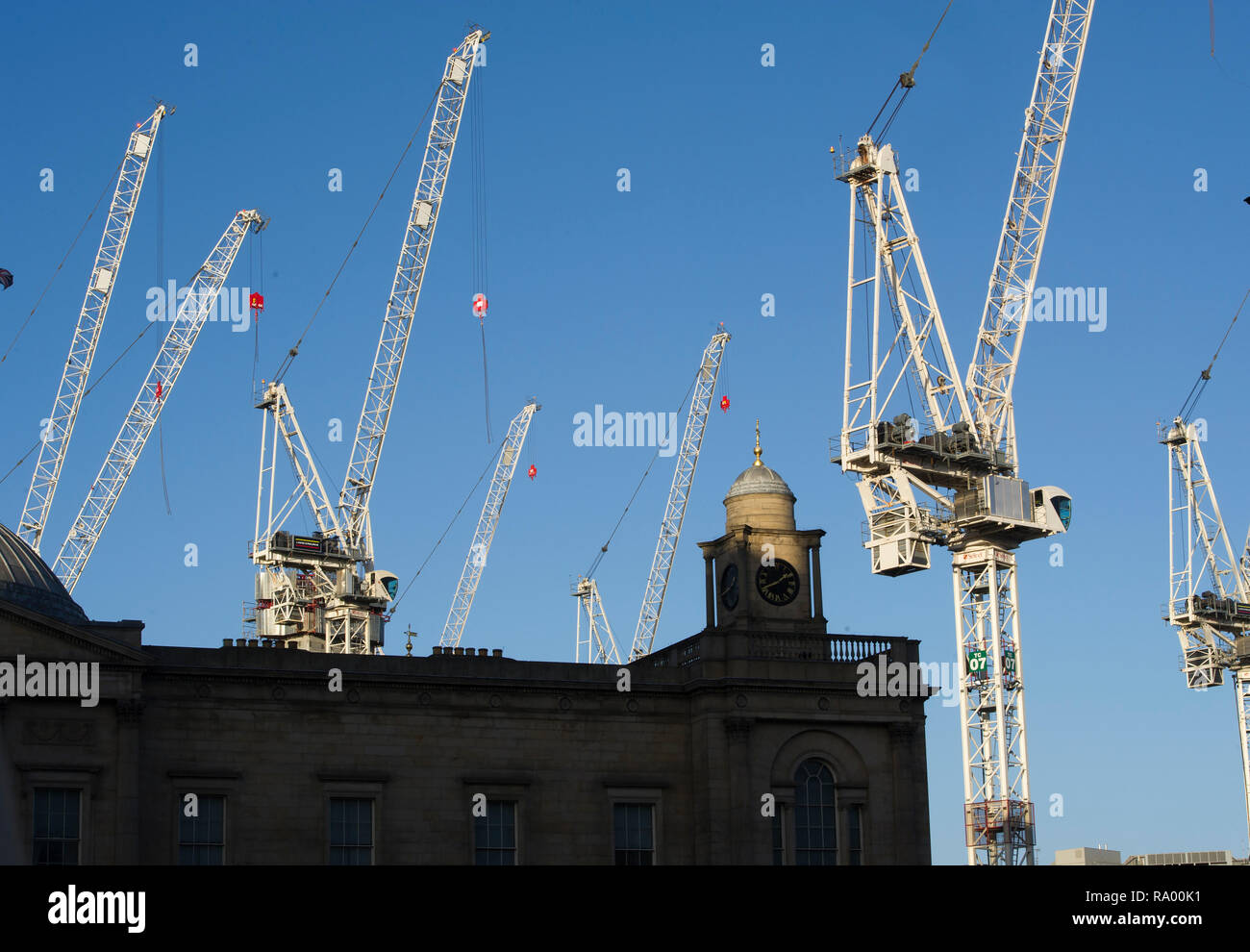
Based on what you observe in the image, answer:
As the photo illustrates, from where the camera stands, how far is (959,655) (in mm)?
102438

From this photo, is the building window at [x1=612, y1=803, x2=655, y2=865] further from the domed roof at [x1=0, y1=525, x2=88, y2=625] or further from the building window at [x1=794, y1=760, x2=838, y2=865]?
the domed roof at [x1=0, y1=525, x2=88, y2=625]

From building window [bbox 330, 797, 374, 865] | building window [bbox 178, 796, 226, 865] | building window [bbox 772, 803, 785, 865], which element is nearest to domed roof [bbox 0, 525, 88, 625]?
building window [bbox 178, 796, 226, 865]

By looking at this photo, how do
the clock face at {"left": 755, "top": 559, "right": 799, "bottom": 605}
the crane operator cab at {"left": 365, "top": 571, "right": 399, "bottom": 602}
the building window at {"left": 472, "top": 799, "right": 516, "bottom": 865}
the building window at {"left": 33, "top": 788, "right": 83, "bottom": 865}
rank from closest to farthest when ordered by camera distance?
the building window at {"left": 33, "top": 788, "right": 83, "bottom": 865}
the building window at {"left": 472, "top": 799, "right": 516, "bottom": 865}
the clock face at {"left": 755, "top": 559, "right": 799, "bottom": 605}
the crane operator cab at {"left": 365, "top": 571, "right": 399, "bottom": 602}

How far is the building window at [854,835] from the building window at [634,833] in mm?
6647

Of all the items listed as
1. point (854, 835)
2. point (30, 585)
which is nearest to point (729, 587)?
point (854, 835)

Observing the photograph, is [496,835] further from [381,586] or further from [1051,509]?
[381,586]

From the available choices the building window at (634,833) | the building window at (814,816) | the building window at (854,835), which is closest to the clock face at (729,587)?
the building window at (814,816)

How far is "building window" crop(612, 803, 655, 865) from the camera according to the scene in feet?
202

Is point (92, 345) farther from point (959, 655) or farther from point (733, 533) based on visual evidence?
point (733, 533)

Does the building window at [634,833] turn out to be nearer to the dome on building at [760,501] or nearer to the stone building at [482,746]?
the stone building at [482,746]

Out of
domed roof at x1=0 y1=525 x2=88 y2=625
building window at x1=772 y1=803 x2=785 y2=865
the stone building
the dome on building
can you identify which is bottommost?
building window at x1=772 y1=803 x2=785 y2=865

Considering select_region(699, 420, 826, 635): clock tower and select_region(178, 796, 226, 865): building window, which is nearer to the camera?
select_region(178, 796, 226, 865): building window

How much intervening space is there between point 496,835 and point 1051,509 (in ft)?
159

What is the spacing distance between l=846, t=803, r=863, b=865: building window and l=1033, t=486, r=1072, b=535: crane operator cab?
39.2 meters
